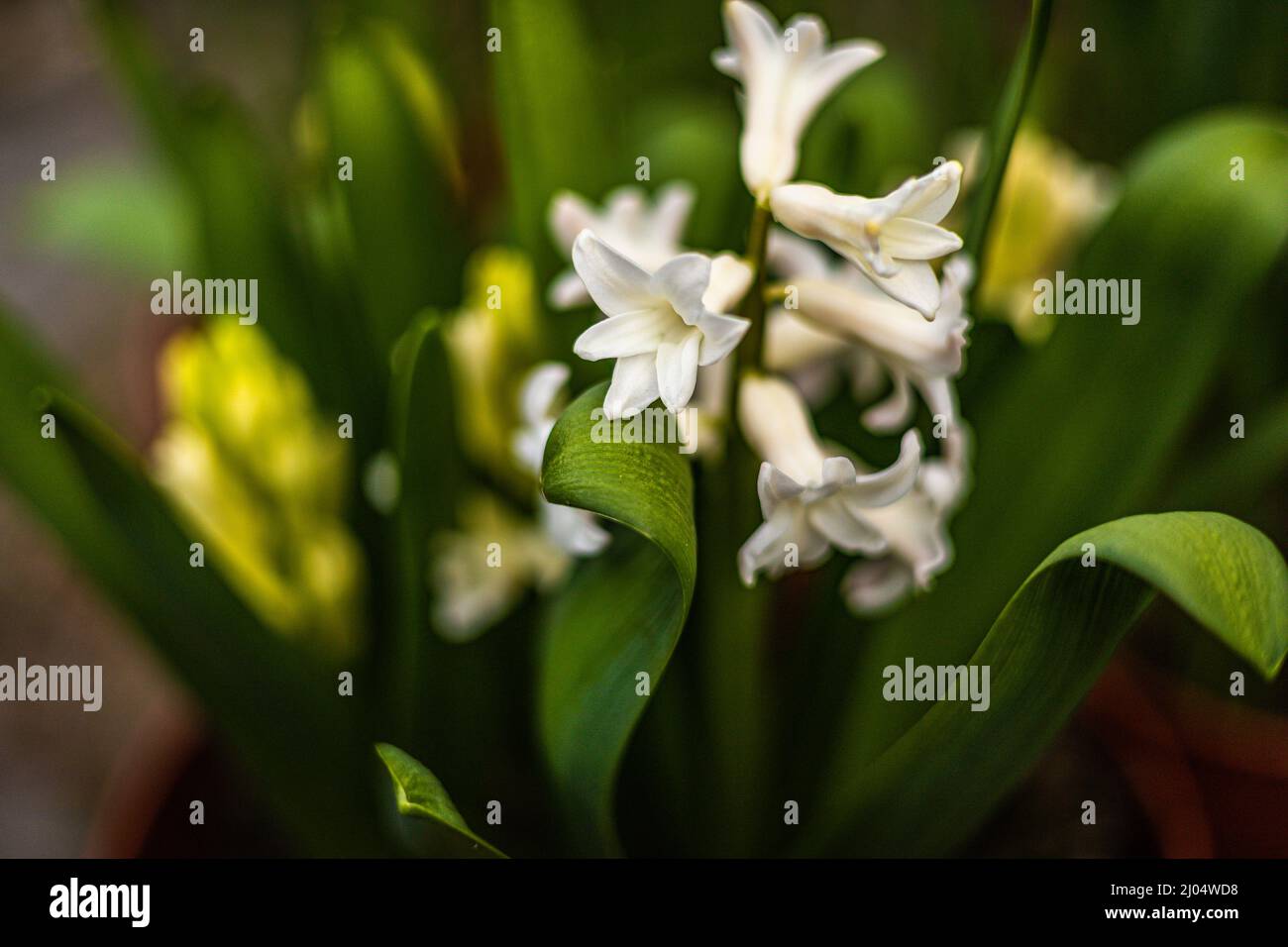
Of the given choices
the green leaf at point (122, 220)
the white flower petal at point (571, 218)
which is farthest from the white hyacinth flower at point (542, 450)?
the green leaf at point (122, 220)

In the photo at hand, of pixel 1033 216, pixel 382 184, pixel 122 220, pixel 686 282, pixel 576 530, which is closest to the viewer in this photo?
pixel 686 282

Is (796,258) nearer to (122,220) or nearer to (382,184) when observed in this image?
(382,184)

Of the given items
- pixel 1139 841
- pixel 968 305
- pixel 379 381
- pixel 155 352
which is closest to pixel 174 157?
pixel 379 381

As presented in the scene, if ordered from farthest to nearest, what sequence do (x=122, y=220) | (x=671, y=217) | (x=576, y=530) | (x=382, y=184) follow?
(x=122, y=220) → (x=382, y=184) → (x=671, y=217) → (x=576, y=530)

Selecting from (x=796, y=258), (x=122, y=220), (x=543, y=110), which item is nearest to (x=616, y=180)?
(x=543, y=110)

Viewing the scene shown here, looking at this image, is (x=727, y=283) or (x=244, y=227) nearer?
(x=727, y=283)
